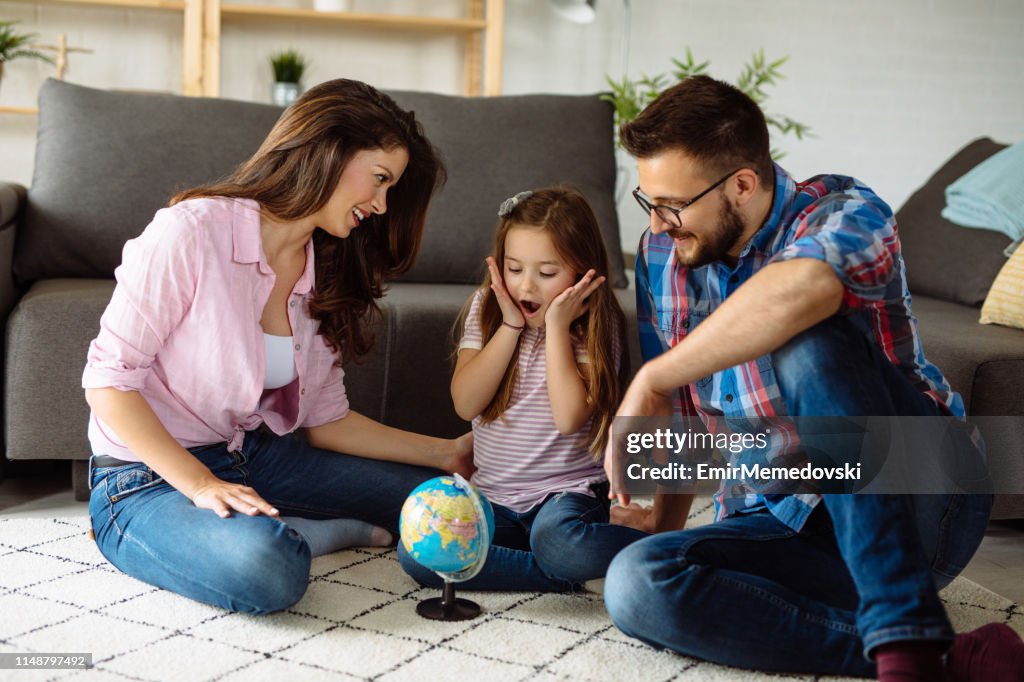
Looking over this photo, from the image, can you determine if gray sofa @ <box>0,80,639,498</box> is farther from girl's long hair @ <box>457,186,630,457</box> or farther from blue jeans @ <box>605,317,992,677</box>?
blue jeans @ <box>605,317,992,677</box>

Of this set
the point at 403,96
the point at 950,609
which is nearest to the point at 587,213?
the point at 950,609

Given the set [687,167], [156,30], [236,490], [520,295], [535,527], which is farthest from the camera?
[156,30]

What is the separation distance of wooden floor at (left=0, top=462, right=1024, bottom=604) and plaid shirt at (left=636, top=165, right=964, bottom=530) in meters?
0.65

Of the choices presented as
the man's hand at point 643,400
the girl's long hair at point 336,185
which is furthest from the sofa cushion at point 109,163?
the man's hand at point 643,400

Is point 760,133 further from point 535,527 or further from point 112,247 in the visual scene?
point 112,247

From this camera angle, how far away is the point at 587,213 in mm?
2020

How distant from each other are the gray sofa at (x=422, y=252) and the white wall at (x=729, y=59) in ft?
4.16

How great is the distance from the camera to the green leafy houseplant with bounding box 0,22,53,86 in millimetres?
3662

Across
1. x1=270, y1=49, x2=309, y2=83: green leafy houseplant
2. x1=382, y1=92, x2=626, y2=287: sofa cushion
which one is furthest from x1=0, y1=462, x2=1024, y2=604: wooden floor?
x1=270, y1=49, x2=309, y2=83: green leafy houseplant

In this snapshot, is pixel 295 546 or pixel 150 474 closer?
pixel 295 546

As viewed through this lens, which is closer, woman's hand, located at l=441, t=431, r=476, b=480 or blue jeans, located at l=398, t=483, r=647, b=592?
blue jeans, located at l=398, t=483, r=647, b=592

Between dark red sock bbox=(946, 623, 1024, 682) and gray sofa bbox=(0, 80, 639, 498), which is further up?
gray sofa bbox=(0, 80, 639, 498)

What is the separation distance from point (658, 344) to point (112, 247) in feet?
4.79
